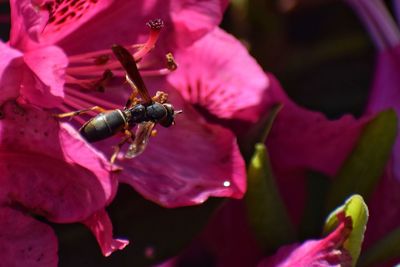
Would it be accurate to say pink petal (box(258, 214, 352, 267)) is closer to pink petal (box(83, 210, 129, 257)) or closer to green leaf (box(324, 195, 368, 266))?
green leaf (box(324, 195, 368, 266))

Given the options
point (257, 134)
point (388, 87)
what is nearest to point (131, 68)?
point (257, 134)

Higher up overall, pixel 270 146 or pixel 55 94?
pixel 55 94

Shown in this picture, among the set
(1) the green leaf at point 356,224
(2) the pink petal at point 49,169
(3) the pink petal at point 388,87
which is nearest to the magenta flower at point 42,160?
(2) the pink petal at point 49,169

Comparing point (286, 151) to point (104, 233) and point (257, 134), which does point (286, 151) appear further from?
point (104, 233)

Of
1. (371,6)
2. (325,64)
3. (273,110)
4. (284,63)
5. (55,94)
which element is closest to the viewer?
(55,94)

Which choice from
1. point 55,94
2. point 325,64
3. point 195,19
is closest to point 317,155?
point 195,19

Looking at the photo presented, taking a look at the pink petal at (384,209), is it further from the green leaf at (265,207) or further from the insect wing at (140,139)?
the insect wing at (140,139)

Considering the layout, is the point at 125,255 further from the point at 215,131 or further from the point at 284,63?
the point at 284,63
